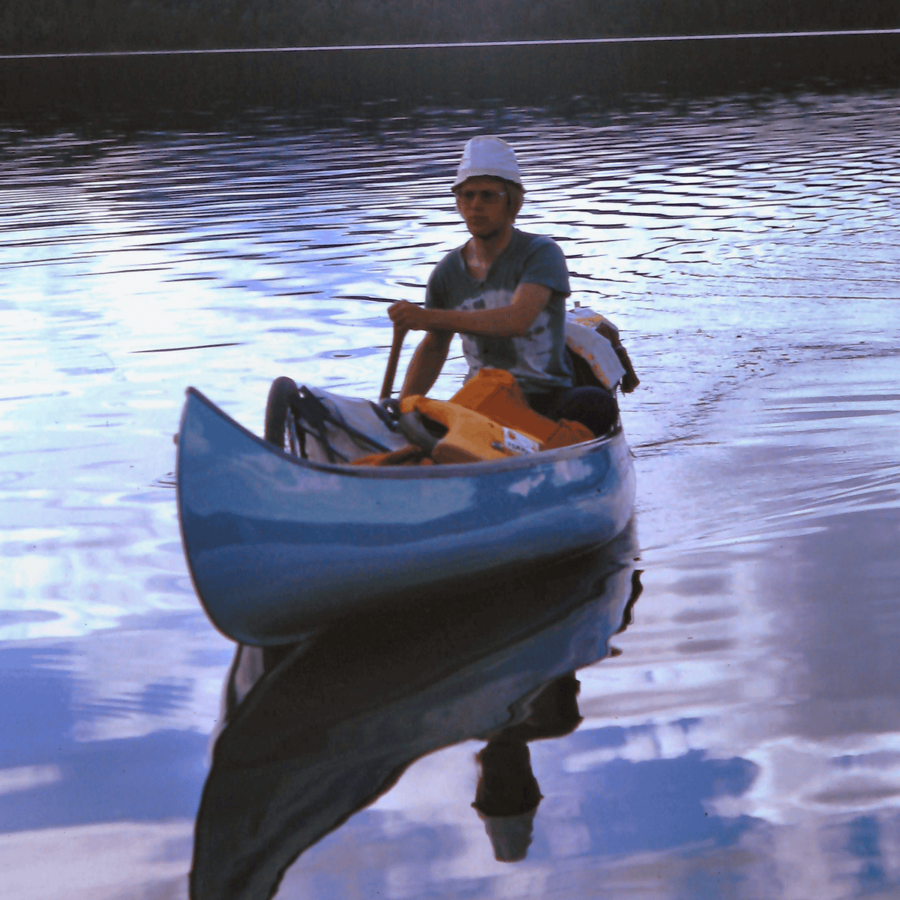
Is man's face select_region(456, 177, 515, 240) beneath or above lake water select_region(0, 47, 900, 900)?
above

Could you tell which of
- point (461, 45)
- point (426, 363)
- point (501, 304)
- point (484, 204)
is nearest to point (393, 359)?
point (426, 363)

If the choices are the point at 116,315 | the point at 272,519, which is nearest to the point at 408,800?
the point at 272,519

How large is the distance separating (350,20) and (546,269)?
4343 inches

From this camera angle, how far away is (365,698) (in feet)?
16.1

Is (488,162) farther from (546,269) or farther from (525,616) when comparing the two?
(525,616)

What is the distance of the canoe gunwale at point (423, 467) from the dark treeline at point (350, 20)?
106065 mm

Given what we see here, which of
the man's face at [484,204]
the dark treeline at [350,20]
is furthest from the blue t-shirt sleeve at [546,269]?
the dark treeline at [350,20]

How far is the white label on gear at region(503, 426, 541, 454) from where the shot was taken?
5.51 m

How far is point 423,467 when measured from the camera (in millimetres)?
5012

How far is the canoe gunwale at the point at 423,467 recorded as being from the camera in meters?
4.61

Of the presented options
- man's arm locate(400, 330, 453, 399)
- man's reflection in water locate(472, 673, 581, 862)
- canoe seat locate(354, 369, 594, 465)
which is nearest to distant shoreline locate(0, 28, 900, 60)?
man's arm locate(400, 330, 453, 399)

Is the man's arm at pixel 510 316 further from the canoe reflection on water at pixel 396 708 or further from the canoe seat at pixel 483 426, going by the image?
the canoe reflection on water at pixel 396 708

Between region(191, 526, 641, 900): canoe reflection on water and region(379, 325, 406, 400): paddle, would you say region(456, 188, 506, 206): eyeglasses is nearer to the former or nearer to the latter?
region(379, 325, 406, 400): paddle

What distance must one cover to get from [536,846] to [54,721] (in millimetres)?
1897
